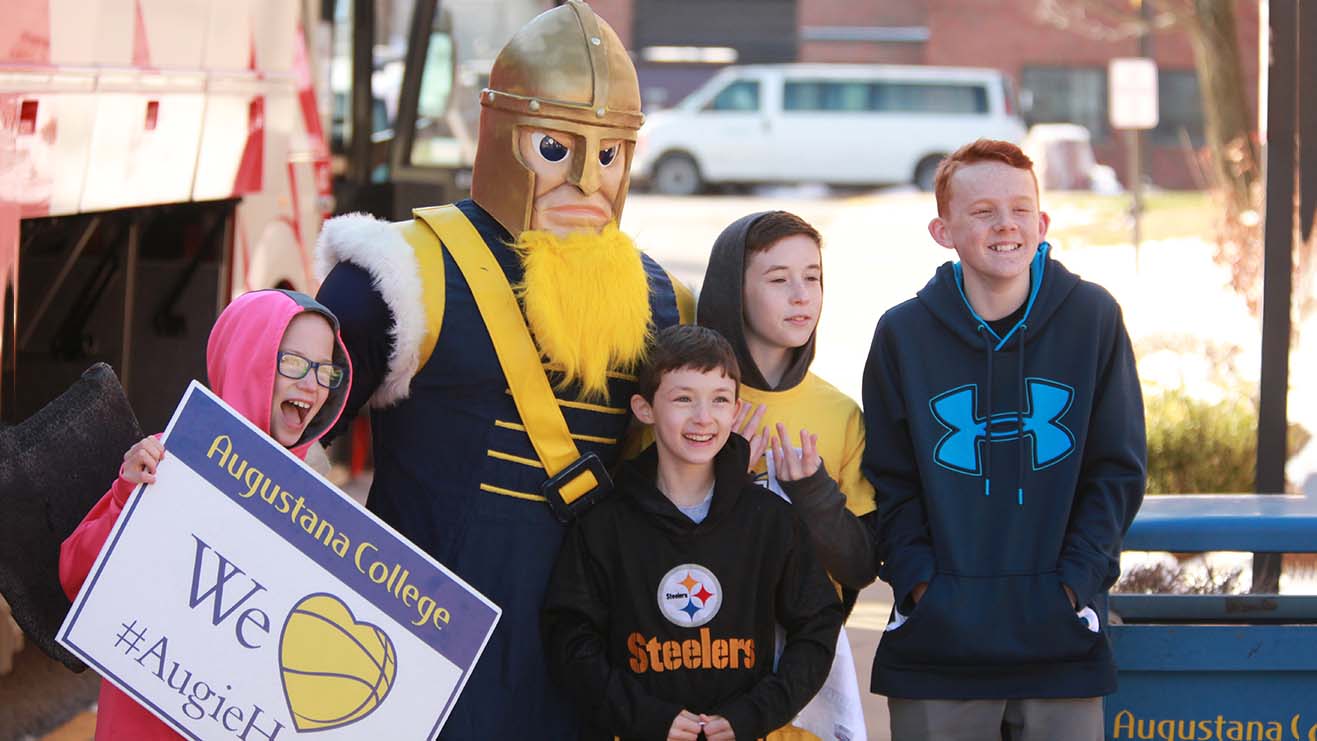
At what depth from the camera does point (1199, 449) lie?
694 cm

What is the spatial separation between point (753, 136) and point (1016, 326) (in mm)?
23870

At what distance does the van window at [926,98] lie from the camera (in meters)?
26.8

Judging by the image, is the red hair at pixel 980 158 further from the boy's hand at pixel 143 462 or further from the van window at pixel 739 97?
the van window at pixel 739 97

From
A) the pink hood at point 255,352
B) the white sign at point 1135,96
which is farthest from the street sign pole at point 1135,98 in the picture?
the pink hood at point 255,352

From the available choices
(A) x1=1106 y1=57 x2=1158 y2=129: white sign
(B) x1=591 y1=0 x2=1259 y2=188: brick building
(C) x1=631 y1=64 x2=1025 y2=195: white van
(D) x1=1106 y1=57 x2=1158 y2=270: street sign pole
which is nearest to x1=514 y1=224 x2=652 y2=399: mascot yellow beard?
(D) x1=1106 y1=57 x2=1158 y2=270: street sign pole

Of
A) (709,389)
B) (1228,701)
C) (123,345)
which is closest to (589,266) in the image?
(709,389)

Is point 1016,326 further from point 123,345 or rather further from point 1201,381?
point 1201,381

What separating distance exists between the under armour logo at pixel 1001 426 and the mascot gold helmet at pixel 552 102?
2.57 feet

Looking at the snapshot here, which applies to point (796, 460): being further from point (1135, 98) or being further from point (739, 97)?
point (739, 97)

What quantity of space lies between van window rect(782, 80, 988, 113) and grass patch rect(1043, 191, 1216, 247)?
3347 millimetres

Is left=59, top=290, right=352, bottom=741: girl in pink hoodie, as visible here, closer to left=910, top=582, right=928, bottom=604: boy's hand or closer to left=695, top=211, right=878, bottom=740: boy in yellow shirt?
left=695, top=211, right=878, bottom=740: boy in yellow shirt

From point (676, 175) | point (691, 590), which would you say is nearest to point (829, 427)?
point (691, 590)

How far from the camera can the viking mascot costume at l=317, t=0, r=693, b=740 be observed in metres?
2.98

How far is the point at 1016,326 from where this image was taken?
3.12 m
